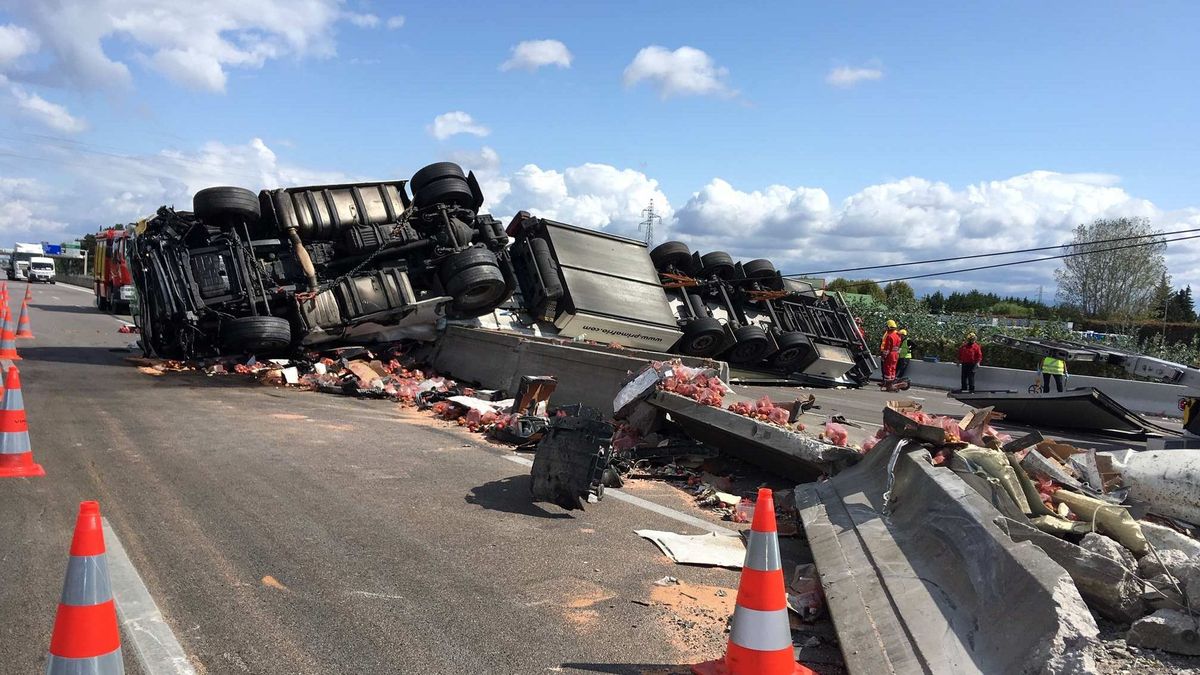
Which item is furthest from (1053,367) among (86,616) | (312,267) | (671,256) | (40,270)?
(40,270)

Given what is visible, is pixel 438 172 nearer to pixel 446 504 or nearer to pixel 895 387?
pixel 446 504

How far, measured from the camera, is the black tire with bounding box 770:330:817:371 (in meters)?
17.9

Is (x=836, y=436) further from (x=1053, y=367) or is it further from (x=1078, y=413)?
(x=1053, y=367)

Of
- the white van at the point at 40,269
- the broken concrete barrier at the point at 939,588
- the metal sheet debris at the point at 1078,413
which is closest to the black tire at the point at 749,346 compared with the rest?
the metal sheet debris at the point at 1078,413

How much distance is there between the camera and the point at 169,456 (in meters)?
6.96

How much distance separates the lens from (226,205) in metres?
13.2

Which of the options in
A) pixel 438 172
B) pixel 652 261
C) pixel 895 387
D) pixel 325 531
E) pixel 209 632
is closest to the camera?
pixel 209 632

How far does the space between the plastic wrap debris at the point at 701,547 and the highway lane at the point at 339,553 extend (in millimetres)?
96

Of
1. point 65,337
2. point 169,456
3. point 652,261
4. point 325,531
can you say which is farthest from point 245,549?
point 65,337

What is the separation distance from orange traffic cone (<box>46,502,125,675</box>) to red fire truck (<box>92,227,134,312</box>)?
2632 cm

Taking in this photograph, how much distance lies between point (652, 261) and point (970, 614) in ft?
49.1

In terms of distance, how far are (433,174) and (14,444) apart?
1007 cm

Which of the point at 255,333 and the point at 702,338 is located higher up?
the point at 255,333

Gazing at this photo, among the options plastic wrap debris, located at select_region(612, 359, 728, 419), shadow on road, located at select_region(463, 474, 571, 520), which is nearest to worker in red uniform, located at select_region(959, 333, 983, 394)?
plastic wrap debris, located at select_region(612, 359, 728, 419)
